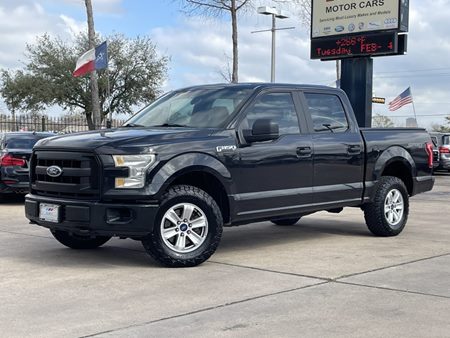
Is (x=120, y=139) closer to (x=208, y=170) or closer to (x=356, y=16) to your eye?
(x=208, y=170)

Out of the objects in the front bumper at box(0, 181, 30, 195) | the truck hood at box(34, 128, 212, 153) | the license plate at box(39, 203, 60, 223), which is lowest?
the front bumper at box(0, 181, 30, 195)

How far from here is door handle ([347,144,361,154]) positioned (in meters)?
8.48

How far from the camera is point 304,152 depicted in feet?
25.8

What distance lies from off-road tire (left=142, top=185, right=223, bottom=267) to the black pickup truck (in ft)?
0.04

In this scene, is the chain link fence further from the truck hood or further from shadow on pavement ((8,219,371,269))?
the truck hood

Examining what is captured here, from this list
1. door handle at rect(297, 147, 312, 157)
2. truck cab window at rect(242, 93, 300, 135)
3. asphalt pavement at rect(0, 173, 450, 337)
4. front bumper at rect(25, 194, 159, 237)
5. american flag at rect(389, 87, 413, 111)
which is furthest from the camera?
american flag at rect(389, 87, 413, 111)

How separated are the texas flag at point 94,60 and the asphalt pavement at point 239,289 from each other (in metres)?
13.0

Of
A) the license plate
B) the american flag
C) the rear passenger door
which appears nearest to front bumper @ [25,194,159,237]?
the license plate

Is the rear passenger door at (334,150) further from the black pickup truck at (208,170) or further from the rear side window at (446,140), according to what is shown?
the rear side window at (446,140)

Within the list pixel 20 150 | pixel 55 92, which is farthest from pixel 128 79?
pixel 20 150

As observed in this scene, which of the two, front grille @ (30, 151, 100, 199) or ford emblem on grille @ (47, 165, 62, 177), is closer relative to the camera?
front grille @ (30, 151, 100, 199)

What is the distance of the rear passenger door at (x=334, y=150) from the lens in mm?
8125

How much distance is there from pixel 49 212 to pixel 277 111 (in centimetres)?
292

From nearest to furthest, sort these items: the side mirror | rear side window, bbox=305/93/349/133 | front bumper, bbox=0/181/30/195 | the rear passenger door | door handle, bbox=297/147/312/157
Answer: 1. the side mirror
2. door handle, bbox=297/147/312/157
3. the rear passenger door
4. rear side window, bbox=305/93/349/133
5. front bumper, bbox=0/181/30/195
